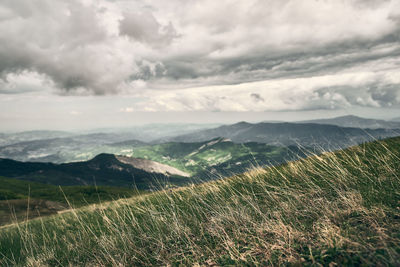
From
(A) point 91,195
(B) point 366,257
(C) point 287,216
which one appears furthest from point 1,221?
(A) point 91,195

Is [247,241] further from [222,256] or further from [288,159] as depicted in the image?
[288,159]

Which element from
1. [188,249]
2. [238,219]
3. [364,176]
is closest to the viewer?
[188,249]

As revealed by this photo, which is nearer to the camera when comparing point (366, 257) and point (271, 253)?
point (366, 257)

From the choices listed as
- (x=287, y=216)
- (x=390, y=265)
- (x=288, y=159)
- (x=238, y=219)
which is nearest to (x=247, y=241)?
(x=238, y=219)

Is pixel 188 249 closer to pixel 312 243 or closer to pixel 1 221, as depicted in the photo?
pixel 312 243

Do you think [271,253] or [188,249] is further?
[188,249]

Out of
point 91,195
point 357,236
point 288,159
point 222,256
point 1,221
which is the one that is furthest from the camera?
point 91,195

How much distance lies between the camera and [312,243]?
4.98 metres

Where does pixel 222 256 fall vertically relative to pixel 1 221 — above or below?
above

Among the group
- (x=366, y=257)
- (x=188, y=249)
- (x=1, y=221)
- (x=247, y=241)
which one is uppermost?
(x=366, y=257)

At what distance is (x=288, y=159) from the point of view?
1440 centimetres

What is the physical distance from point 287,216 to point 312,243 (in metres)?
1.74

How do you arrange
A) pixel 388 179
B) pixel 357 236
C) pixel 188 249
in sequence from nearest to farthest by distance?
pixel 357 236, pixel 188 249, pixel 388 179

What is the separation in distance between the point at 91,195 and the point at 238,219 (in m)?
164
